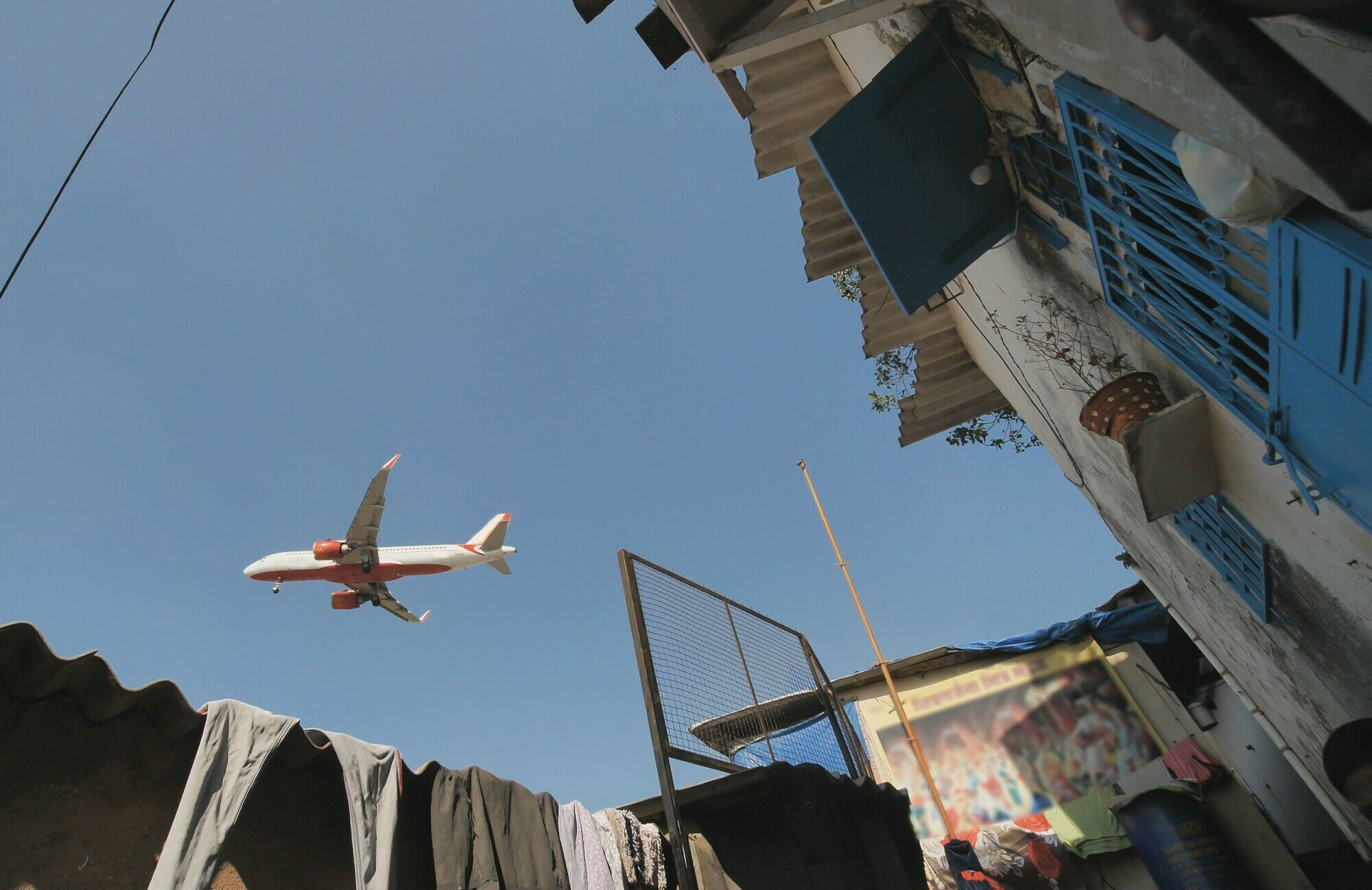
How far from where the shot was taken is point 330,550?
25641 mm

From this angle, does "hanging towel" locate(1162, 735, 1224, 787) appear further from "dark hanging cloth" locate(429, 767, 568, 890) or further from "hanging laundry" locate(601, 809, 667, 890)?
"dark hanging cloth" locate(429, 767, 568, 890)

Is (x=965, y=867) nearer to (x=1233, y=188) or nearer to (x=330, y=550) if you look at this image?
(x=1233, y=188)

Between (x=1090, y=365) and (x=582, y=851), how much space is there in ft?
13.6

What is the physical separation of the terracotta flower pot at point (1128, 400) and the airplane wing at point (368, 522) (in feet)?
83.4

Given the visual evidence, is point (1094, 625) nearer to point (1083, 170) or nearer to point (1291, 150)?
point (1083, 170)

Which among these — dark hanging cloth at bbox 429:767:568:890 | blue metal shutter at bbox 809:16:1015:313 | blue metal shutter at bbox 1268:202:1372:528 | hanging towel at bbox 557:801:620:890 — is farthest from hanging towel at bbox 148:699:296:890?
blue metal shutter at bbox 1268:202:1372:528

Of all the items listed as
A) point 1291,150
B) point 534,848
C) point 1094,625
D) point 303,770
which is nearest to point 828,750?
point 534,848

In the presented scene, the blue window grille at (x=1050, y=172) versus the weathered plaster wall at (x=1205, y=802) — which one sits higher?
the blue window grille at (x=1050, y=172)

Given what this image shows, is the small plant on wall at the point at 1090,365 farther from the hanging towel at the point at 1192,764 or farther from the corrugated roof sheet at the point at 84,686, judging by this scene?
the hanging towel at the point at 1192,764

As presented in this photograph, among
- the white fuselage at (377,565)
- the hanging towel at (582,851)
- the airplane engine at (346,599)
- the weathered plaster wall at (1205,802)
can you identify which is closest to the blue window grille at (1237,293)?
the hanging towel at (582,851)

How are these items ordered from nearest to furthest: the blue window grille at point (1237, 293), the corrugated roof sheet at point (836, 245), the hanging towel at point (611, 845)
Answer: the blue window grille at point (1237, 293), the hanging towel at point (611, 845), the corrugated roof sheet at point (836, 245)

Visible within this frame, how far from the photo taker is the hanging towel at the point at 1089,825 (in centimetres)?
893

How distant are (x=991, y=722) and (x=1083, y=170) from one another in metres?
10.5

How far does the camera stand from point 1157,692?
10641mm
